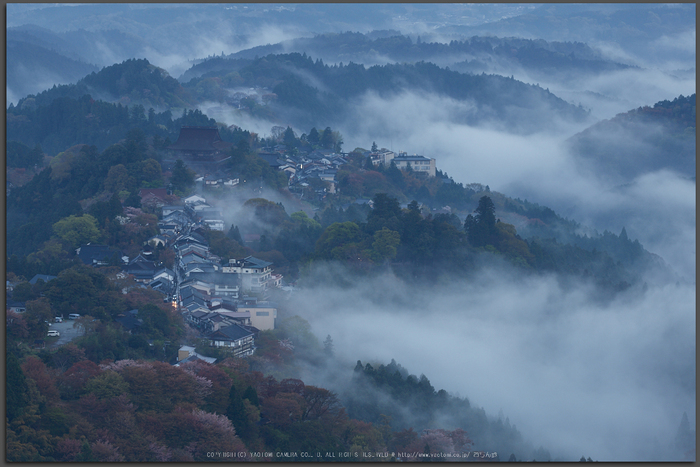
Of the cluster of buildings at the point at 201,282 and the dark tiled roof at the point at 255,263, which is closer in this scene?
the cluster of buildings at the point at 201,282

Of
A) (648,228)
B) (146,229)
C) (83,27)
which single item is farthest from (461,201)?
(83,27)

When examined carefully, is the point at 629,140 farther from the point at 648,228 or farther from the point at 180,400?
the point at 180,400

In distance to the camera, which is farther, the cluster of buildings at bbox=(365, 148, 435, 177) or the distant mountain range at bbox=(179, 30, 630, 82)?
the distant mountain range at bbox=(179, 30, 630, 82)

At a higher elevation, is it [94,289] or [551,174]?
[551,174]

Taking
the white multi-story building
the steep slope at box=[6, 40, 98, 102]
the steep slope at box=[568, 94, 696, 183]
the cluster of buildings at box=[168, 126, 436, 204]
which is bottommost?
the cluster of buildings at box=[168, 126, 436, 204]

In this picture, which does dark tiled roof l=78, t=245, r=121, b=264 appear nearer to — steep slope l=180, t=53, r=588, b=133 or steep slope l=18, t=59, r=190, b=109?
steep slope l=18, t=59, r=190, b=109

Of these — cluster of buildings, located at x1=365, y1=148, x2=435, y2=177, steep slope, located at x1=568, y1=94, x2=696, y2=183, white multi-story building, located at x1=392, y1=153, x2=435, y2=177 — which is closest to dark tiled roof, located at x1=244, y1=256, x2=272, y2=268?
cluster of buildings, located at x1=365, y1=148, x2=435, y2=177

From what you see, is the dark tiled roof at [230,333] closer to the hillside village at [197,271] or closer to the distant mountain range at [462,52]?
the hillside village at [197,271]

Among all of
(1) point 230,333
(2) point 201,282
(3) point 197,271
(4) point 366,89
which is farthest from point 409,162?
(4) point 366,89

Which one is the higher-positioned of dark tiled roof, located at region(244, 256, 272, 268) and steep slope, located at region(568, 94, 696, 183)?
steep slope, located at region(568, 94, 696, 183)

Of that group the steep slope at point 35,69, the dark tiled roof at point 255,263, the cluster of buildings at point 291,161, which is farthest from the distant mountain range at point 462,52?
the dark tiled roof at point 255,263

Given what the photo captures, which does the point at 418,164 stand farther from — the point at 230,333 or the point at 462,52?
the point at 462,52
